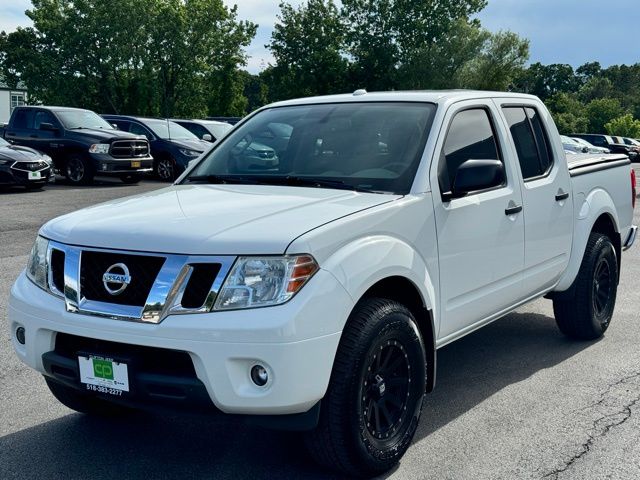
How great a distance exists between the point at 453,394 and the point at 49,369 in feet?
7.76

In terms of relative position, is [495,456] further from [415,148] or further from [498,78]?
[498,78]

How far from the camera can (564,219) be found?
5.49m

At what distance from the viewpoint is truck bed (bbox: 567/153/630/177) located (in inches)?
230

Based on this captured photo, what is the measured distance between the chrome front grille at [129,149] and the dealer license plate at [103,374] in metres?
16.3

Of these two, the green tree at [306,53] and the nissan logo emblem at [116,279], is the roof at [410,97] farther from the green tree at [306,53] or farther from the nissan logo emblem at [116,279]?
the green tree at [306,53]

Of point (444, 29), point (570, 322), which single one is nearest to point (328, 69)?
point (444, 29)

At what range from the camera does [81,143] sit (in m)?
19.2

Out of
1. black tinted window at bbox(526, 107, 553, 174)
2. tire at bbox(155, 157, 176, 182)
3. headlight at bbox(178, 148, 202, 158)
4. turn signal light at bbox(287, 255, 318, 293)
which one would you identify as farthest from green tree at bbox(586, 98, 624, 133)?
turn signal light at bbox(287, 255, 318, 293)

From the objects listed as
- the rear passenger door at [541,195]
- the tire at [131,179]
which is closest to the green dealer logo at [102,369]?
the rear passenger door at [541,195]

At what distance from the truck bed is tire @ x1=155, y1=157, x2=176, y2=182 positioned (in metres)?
15.7

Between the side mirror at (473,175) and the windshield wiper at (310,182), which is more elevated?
the side mirror at (473,175)

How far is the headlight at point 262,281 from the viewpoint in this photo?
3221 mm

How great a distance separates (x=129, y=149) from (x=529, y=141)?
15.2m

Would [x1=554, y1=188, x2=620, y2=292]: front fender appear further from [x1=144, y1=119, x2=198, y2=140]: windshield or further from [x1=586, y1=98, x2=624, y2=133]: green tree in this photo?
[x1=586, y1=98, x2=624, y2=133]: green tree
